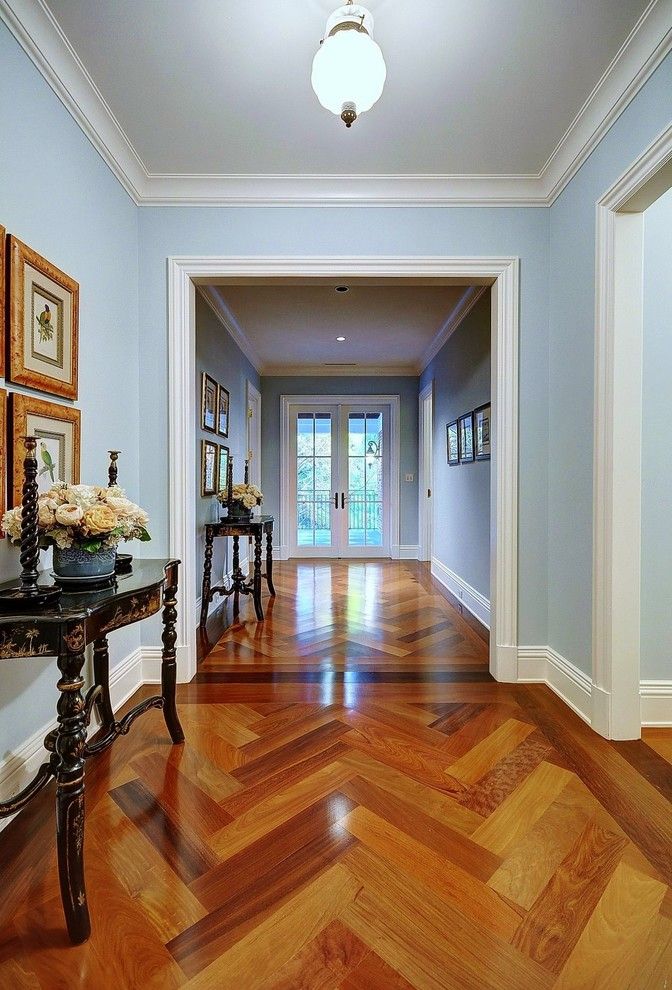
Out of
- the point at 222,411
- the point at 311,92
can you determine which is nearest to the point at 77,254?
the point at 311,92

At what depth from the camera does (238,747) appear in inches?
79.1

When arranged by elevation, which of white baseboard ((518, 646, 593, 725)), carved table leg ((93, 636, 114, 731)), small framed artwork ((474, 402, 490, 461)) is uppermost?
small framed artwork ((474, 402, 490, 461))

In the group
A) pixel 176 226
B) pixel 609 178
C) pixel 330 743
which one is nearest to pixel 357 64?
pixel 609 178

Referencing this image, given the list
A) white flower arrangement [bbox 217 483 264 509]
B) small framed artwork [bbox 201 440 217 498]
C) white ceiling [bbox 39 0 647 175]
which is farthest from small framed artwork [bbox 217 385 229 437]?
white ceiling [bbox 39 0 647 175]

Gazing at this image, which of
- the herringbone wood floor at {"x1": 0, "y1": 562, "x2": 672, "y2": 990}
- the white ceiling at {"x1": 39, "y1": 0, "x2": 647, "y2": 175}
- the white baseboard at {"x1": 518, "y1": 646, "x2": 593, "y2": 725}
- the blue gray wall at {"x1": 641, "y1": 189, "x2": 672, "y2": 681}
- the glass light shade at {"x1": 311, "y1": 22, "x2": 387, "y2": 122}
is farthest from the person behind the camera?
the white baseboard at {"x1": 518, "y1": 646, "x2": 593, "y2": 725}

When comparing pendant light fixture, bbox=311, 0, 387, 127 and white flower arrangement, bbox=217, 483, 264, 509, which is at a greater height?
pendant light fixture, bbox=311, 0, 387, 127

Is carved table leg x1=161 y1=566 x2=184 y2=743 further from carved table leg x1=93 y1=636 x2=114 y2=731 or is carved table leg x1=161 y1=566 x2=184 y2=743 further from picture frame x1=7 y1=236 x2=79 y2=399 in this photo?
picture frame x1=7 y1=236 x2=79 y2=399

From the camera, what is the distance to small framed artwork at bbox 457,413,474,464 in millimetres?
Answer: 4104

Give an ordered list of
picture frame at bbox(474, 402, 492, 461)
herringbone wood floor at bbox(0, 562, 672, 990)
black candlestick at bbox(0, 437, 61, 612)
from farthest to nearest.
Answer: picture frame at bbox(474, 402, 492, 461) → black candlestick at bbox(0, 437, 61, 612) → herringbone wood floor at bbox(0, 562, 672, 990)

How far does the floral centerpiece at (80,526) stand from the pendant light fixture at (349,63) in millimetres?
1384

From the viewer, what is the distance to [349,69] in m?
1.53

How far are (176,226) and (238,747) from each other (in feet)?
8.28

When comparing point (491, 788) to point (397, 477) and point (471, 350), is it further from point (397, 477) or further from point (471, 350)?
point (397, 477)

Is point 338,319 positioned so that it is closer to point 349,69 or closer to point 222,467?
point 222,467
